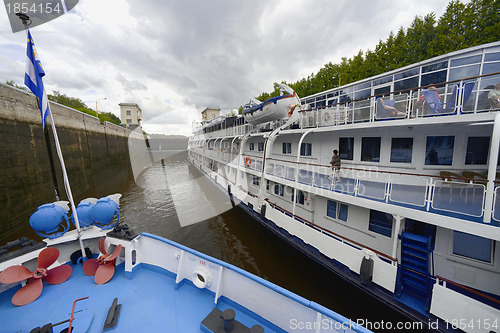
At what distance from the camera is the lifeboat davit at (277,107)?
1331cm

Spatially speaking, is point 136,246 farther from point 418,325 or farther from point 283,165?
point 418,325

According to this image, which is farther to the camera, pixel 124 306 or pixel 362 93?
pixel 362 93

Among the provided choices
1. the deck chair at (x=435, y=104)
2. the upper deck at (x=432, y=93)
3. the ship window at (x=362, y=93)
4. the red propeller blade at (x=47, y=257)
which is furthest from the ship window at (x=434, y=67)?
the red propeller blade at (x=47, y=257)

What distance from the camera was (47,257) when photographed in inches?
186

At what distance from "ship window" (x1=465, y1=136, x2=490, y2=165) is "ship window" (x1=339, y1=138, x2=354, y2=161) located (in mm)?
3646

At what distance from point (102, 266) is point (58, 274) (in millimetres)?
989

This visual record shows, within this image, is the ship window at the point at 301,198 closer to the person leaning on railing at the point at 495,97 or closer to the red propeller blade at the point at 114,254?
the person leaning on railing at the point at 495,97

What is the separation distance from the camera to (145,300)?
445 cm

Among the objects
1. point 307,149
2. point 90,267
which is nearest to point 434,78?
point 307,149

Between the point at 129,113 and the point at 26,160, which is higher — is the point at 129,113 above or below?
above

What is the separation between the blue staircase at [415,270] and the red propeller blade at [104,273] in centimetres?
839

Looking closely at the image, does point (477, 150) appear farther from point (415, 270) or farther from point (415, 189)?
point (415, 270)

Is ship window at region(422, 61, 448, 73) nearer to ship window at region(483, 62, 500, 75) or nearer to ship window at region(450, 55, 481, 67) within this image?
ship window at region(450, 55, 481, 67)

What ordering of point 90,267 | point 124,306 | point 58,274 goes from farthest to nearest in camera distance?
point 90,267
point 58,274
point 124,306
